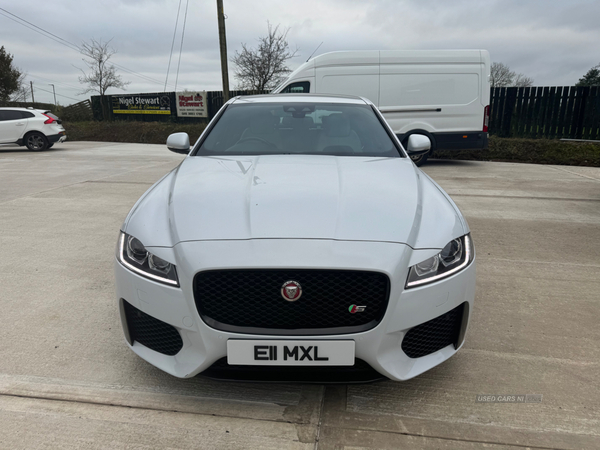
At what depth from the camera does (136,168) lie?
394 inches

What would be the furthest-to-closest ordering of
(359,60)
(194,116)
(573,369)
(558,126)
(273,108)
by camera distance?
(194,116), (558,126), (359,60), (273,108), (573,369)

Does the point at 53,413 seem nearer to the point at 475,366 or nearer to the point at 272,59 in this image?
the point at 475,366

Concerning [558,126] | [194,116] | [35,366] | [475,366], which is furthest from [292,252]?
[194,116]

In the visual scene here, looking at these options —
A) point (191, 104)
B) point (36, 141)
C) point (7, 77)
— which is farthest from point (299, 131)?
point (7, 77)

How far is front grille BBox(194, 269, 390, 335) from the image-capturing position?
1727 mm

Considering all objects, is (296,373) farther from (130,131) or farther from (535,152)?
(130,131)

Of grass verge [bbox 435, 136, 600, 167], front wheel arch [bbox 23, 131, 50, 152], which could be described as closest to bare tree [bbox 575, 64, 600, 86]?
grass verge [bbox 435, 136, 600, 167]

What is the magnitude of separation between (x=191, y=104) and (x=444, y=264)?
20.1 metres

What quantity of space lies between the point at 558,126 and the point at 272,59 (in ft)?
41.4

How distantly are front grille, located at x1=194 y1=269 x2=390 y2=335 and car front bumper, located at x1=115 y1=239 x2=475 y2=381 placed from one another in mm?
32

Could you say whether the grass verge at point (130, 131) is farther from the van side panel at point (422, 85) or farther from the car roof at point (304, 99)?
the car roof at point (304, 99)

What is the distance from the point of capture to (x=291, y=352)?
5.64 ft

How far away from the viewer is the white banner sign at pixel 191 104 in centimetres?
2012

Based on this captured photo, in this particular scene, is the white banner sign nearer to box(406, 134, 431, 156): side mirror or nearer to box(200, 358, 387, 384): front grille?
box(406, 134, 431, 156): side mirror
